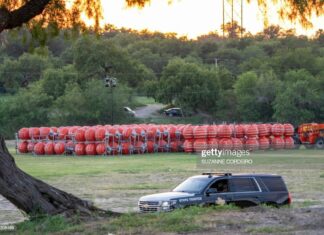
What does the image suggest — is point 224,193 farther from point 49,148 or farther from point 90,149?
point 49,148

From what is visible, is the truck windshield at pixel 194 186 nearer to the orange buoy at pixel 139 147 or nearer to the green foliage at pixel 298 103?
the orange buoy at pixel 139 147

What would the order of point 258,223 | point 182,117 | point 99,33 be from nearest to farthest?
point 258,223 → point 99,33 → point 182,117

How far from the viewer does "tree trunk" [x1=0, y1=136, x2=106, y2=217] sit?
14.7 metres

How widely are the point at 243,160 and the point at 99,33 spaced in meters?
29.6

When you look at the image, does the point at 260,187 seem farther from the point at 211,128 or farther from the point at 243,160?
the point at 211,128

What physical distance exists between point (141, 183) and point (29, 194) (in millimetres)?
18955

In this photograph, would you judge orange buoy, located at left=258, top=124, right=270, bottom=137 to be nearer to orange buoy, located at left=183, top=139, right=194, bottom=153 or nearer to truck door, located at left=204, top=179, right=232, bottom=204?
orange buoy, located at left=183, top=139, right=194, bottom=153

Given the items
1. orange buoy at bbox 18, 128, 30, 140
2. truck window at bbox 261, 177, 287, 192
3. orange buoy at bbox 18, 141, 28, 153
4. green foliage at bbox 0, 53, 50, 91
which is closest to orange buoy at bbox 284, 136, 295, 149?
orange buoy at bbox 18, 128, 30, 140

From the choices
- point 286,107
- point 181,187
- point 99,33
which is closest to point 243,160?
point 181,187

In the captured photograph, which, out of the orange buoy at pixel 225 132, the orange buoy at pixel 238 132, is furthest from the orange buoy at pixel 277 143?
the orange buoy at pixel 225 132

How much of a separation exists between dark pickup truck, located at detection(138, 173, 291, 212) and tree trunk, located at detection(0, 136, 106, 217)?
3.84 m

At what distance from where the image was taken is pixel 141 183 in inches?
1324

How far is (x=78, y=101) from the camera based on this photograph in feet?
311

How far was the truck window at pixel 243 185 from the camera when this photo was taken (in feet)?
64.1
